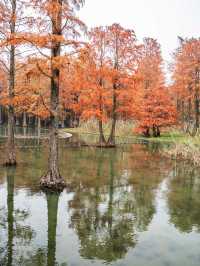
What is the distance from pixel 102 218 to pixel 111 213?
766mm

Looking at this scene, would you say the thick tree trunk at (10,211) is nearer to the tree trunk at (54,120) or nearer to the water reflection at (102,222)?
the tree trunk at (54,120)

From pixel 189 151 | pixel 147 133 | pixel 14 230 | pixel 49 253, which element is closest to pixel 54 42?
pixel 14 230

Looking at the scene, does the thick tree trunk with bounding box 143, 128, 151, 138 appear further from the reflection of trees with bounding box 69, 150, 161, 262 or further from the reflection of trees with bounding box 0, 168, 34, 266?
the reflection of trees with bounding box 0, 168, 34, 266

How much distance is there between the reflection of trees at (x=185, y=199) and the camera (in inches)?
534

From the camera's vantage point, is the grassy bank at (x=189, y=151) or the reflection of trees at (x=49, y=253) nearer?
the reflection of trees at (x=49, y=253)

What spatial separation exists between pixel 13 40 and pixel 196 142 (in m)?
16.9

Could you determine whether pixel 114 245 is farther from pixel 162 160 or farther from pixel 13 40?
pixel 162 160

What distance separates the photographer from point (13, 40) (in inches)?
630

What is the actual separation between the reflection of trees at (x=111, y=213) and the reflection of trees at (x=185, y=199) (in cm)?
88

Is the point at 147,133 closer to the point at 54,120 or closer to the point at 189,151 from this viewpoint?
the point at 189,151

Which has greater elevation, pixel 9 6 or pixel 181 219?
pixel 9 6

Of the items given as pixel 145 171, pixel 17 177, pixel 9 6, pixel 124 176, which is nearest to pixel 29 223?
pixel 17 177

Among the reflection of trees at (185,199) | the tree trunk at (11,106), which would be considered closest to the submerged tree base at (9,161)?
the tree trunk at (11,106)

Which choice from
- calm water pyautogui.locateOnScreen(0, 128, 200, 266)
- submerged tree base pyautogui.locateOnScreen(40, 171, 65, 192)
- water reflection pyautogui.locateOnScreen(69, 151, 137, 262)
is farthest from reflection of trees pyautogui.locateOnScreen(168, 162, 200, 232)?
submerged tree base pyautogui.locateOnScreen(40, 171, 65, 192)
